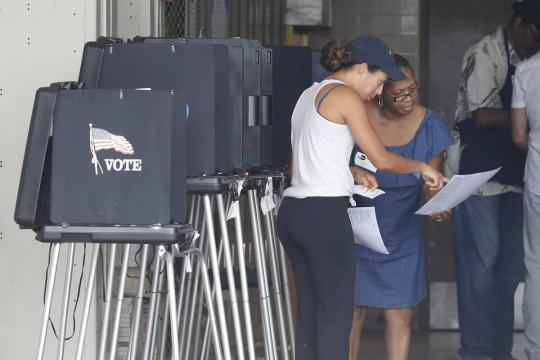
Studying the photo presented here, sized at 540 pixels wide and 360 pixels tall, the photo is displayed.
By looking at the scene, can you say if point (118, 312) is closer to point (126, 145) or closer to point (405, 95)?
point (126, 145)

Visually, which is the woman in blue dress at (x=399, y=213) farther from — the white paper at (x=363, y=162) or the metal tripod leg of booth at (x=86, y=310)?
the metal tripod leg of booth at (x=86, y=310)

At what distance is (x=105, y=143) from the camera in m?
4.13

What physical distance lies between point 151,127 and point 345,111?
912mm

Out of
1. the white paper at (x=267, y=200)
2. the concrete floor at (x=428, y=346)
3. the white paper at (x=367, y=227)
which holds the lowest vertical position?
the concrete floor at (x=428, y=346)

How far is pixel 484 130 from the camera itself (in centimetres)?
646

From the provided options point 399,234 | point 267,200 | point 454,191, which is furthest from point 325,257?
point 399,234

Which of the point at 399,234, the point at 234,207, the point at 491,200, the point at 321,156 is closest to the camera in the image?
the point at 234,207

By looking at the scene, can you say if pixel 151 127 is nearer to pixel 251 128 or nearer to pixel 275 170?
pixel 251 128

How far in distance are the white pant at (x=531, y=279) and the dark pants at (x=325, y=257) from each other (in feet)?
4.79

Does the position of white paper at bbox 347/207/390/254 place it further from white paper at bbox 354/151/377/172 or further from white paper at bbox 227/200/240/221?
white paper at bbox 227/200/240/221

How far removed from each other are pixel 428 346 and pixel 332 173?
10.2 feet

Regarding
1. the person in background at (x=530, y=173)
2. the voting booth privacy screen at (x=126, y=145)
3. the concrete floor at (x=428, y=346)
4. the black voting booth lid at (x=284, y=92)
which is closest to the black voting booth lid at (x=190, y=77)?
the voting booth privacy screen at (x=126, y=145)

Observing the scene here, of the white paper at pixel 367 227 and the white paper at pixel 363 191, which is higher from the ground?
the white paper at pixel 363 191

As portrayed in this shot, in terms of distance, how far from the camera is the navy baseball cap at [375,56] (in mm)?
4891
